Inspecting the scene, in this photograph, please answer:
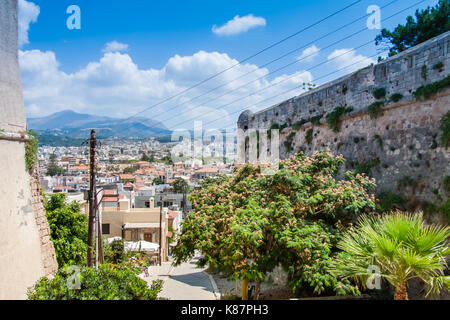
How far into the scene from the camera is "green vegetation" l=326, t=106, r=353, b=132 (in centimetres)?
1098

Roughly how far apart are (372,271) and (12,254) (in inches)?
273

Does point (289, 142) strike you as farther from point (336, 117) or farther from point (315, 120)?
point (336, 117)

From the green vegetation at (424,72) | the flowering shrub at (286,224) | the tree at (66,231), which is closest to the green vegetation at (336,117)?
the green vegetation at (424,72)

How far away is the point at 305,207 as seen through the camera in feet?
25.4

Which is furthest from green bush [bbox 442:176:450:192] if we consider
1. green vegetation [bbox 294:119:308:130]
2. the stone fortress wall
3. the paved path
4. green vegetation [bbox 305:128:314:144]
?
the paved path

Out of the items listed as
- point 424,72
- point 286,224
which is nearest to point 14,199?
point 286,224

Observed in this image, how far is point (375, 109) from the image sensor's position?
9.66 m

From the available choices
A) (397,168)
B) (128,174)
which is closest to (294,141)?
(397,168)

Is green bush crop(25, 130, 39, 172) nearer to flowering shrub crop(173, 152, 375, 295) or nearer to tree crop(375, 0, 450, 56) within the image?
flowering shrub crop(173, 152, 375, 295)

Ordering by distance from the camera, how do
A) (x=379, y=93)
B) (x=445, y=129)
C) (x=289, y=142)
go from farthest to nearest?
(x=289, y=142), (x=379, y=93), (x=445, y=129)

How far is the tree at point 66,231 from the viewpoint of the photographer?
11.6 m

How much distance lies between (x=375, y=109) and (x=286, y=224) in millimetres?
4747

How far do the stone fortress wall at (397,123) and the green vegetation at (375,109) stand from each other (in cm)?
9

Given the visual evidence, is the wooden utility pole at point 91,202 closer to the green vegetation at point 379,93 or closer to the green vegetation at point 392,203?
the green vegetation at point 392,203
